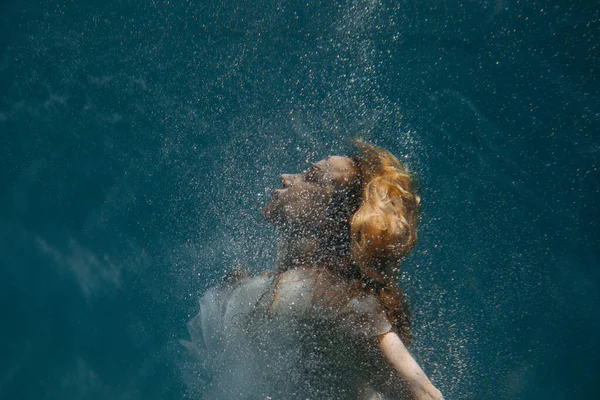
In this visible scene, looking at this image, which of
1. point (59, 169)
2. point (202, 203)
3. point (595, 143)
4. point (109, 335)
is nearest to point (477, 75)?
point (595, 143)

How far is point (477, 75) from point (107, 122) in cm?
1123

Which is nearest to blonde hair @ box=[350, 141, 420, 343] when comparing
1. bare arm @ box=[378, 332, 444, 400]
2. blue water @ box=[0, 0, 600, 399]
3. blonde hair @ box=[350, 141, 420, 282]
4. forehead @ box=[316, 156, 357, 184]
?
blonde hair @ box=[350, 141, 420, 282]

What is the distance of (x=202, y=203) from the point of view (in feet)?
53.4

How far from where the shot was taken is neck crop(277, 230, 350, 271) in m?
2.36

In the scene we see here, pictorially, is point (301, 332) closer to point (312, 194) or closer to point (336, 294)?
point (336, 294)

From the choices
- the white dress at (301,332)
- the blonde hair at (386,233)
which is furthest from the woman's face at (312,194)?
the white dress at (301,332)

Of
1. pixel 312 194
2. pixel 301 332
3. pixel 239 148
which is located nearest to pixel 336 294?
pixel 301 332

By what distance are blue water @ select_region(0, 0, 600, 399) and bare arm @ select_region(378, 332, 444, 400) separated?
729 cm

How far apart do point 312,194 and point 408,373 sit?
121 centimetres

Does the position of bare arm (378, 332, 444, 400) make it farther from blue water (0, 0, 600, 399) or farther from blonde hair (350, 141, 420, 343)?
blue water (0, 0, 600, 399)

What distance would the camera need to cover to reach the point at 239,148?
13.3 metres

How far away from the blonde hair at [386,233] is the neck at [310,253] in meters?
0.16

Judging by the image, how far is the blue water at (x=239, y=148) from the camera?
32.8ft

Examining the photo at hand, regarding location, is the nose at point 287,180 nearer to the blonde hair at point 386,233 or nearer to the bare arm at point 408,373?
the blonde hair at point 386,233
